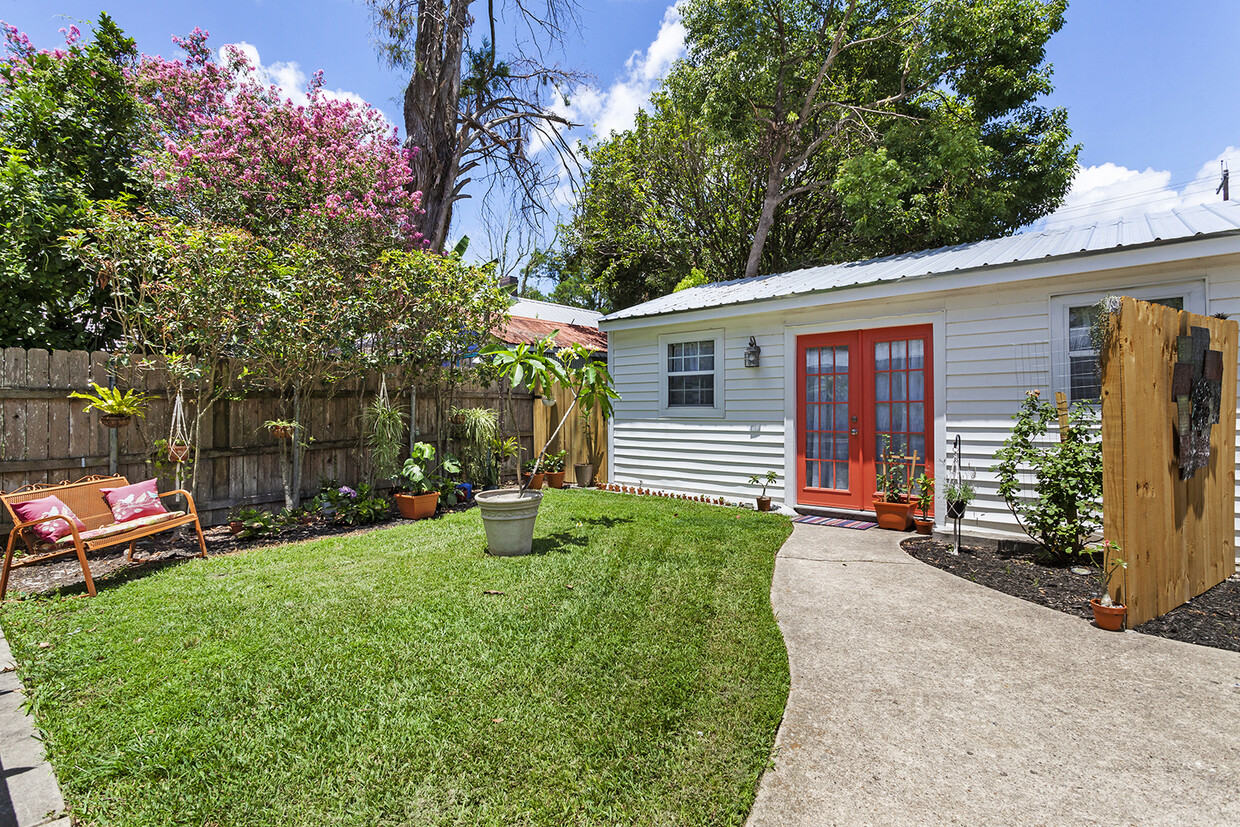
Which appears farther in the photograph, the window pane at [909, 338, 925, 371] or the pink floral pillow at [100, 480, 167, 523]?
the window pane at [909, 338, 925, 371]

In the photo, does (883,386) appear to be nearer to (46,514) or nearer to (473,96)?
(46,514)

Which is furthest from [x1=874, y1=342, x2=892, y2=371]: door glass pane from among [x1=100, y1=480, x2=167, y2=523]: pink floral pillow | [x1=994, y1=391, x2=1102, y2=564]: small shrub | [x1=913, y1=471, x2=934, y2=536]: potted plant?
[x1=100, y1=480, x2=167, y2=523]: pink floral pillow

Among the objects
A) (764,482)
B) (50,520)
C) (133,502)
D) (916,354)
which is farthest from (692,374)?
(50,520)

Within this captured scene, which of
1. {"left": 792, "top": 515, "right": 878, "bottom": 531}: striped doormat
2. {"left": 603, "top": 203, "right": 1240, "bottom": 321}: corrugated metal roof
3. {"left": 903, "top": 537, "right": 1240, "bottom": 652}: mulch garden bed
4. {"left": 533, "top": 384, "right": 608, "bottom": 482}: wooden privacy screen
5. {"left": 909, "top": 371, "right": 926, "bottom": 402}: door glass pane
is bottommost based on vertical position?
{"left": 903, "top": 537, "right": 1240, "bottom": 652}: mulch garden bed

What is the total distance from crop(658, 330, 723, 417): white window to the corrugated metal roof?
1.73ft

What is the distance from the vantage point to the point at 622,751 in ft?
7.13

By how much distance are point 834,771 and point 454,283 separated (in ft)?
22.4

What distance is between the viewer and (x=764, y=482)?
7477 millimetres

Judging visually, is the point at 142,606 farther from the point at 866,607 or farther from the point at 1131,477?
the point at 1131,477

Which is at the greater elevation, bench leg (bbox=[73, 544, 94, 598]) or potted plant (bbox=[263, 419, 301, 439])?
potted plant (bbox=[263, 419, 301, 439])

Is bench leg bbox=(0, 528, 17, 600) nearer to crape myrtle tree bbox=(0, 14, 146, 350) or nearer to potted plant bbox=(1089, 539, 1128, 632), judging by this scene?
crape myrtle tree bbox=(0, 14, 146, 350)

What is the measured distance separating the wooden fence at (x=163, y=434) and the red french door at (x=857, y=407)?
205 inches

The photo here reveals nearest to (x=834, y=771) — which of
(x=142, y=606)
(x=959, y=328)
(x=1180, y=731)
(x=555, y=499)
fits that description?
(x=1180, y=731)

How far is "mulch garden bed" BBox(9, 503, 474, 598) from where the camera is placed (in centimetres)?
430
